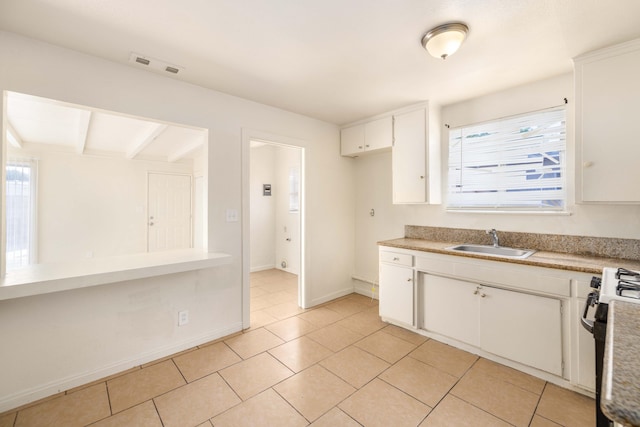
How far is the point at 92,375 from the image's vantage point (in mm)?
2004

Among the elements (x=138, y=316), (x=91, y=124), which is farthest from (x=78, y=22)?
(x=91, y=124)

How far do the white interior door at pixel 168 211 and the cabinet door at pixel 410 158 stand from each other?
4.72 metres

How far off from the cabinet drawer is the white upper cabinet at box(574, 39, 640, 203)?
1384 mm

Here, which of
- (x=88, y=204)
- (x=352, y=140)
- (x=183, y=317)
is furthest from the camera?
(x=88, y=204)

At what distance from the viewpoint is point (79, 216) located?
4.66 metres

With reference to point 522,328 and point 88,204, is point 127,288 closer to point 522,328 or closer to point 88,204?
point 522,328

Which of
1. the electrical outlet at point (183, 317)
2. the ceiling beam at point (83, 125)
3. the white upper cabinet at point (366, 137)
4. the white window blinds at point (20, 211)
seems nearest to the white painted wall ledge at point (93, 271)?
the electrical outlet at point (183, 317)

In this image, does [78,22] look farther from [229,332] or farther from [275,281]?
[275,281]

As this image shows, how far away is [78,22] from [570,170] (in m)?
3.76

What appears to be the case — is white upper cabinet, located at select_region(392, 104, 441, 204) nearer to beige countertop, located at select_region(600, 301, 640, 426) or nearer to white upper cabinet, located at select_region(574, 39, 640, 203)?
white upper cabinet, located at select_region(574, 39, 640, 203)

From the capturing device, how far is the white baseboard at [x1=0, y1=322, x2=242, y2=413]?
69.3 inches

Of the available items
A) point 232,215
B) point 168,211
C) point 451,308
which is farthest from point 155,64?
point 168,211

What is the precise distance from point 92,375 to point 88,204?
3.87 meters

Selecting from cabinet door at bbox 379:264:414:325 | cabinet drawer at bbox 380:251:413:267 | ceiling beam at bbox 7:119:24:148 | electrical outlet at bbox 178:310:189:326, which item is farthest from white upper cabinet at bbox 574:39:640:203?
ceiling beam at bbox 7:119:24:148
